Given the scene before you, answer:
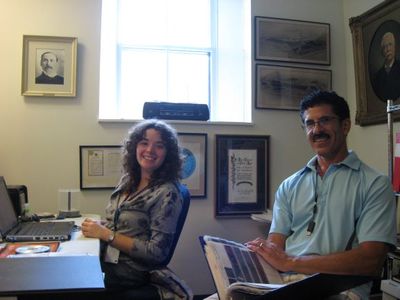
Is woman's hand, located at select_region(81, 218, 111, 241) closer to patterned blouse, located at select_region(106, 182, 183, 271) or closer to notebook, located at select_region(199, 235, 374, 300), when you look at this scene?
patterned blouse, located at select_region(106, 182, 183, 271)

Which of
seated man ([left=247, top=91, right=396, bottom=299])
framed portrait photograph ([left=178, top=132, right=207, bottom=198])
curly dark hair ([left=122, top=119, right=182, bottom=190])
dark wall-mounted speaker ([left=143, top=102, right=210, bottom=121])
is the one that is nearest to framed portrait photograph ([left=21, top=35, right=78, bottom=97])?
dark wall-mounted speaker ([left=143, top=102, right=210, bottom=121])

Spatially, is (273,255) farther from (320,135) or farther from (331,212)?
(320,135)

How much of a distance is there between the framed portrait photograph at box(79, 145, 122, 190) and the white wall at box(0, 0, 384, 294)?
0.04 m

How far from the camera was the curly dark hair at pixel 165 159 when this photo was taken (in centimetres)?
176

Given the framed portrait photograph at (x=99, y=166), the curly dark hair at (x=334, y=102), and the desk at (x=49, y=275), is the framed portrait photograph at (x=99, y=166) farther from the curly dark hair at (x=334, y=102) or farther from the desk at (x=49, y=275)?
the desk at (x=49, y=275)

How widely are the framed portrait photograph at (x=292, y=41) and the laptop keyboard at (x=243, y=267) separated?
1.98m

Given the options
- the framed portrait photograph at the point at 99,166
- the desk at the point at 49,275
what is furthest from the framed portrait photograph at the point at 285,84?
the desk at the point at 49,275

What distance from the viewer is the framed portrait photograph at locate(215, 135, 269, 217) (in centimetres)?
282

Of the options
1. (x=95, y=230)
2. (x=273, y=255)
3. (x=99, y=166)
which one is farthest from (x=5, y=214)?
(x=273, y=255)

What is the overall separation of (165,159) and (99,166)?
991 mm

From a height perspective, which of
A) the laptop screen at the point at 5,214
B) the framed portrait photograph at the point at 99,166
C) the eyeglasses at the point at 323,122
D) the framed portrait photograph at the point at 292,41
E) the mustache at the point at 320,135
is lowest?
the laptop screen at the point at 5,214

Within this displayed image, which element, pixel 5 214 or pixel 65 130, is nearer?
pixel 5 214

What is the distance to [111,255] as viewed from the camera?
1.60 meters

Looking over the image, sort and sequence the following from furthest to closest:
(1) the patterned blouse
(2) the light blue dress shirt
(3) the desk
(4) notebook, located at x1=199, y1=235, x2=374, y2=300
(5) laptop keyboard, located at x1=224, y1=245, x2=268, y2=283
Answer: (1) the patterned blouse → (2) the light blue dress shirt → (5) laptop keyboard, located at x1=224, y1=245, x2=268, y2=283 → (4) notebook, located at x1=199, y1=235, x2=374, y2=300 → (3) the desk
